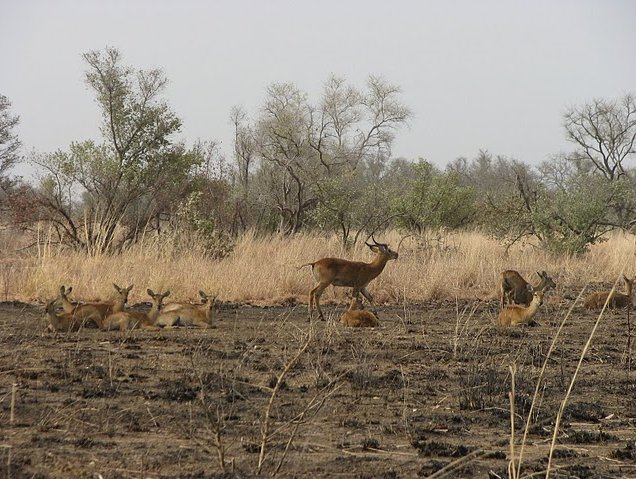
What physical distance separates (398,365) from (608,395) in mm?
1935

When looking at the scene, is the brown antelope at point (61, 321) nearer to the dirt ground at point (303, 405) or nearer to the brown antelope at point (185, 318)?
the dirt ground at point (303, 405)

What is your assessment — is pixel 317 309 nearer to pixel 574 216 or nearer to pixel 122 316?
pixel 122 316

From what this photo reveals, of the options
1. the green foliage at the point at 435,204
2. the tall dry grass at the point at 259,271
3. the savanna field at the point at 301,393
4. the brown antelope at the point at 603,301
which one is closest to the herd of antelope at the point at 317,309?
the brown antelope at the point at 603,301

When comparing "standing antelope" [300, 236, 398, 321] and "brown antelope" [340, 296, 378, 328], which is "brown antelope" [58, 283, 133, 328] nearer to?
"brown antelope" [340, 296, 378, 328]

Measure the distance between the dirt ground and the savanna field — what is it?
0.02 meters

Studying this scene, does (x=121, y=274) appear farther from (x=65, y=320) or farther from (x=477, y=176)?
(x=477, y=176)

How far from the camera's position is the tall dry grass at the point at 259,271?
1391cm

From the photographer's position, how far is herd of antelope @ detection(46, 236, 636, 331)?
33.9 feet

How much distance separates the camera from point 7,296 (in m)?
13.6

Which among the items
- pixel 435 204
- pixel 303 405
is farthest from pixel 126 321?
pixel 435 204

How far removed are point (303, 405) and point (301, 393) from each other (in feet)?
Result: 1.50

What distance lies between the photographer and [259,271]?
591 inches

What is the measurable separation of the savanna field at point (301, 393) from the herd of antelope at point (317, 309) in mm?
196

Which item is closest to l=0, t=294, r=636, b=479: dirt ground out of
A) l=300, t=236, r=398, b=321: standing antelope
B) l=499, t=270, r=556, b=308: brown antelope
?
l=300, t=236, r=398, b=321: standing antelope
